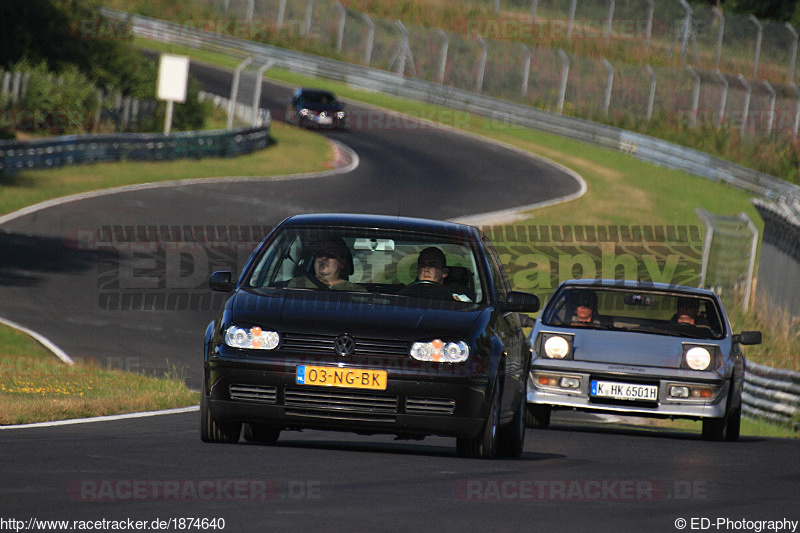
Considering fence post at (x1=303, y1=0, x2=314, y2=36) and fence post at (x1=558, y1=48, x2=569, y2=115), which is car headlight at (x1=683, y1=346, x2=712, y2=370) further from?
fence post at (x1=303, y1=0, x2=314, y2=36)

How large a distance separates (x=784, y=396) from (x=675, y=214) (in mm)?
24293

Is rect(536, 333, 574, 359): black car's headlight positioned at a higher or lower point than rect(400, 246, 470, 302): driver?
lower

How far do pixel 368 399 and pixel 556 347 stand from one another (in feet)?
16.4

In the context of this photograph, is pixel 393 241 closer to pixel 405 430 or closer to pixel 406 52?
pixel 405 430

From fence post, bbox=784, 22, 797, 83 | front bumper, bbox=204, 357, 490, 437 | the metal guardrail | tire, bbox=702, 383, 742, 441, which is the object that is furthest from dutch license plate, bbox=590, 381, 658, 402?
fence post, bbox=784, 22, 797, 83

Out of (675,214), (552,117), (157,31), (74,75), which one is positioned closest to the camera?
(675,214)

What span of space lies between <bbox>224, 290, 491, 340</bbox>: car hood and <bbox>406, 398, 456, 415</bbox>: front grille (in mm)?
397

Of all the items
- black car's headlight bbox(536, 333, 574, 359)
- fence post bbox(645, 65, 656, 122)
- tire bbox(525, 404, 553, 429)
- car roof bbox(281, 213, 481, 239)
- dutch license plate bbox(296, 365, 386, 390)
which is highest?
car roof bbox(281, 213, 481, 239)

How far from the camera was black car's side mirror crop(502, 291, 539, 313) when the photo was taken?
31.3ft

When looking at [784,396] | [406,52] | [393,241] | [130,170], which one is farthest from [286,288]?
[406,52]

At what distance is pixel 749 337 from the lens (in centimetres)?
1350

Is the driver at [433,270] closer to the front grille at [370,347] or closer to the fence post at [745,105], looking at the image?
the front grille at [370,347]

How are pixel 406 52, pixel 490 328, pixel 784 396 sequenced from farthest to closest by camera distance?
pixel 406 52, pixel 784 396, pixel 490 328

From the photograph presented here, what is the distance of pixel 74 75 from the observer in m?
43.2
